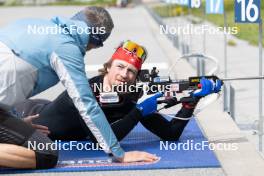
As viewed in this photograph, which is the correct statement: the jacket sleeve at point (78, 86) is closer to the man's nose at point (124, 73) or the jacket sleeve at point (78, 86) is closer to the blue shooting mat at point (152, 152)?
the blue shooting mat at point (152, 152)

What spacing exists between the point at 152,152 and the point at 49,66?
120 centimetres

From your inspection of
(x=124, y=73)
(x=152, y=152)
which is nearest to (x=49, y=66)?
(x=124, y=73)

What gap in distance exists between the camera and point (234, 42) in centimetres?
1742

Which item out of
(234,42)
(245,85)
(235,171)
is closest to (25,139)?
(235,171)

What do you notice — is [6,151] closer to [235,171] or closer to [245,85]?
[235,171]

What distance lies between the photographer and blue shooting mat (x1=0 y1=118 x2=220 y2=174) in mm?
4866

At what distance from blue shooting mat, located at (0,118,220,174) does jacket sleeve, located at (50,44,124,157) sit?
1.23 ft

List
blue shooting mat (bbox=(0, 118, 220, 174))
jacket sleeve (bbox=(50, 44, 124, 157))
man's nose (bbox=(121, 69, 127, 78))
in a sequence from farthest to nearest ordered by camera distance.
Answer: man's nose (bbox=(121, 69, 127, 78)), blue shooting mat (bbox=(0, 118, 220, 174)), jacket sleeve (bbox=(50, 44, 124, 157))

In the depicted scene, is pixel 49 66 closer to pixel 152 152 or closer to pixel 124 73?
pixel 124 73

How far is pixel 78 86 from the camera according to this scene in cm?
454

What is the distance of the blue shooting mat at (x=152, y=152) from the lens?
4.87 metres

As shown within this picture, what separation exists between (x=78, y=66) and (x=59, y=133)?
119 cm

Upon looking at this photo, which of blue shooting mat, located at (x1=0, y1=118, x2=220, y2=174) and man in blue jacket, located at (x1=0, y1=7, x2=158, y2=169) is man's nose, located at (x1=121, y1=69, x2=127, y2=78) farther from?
blue shooting mat, located at (x1=0, y1=118, x2=220, y2=174)

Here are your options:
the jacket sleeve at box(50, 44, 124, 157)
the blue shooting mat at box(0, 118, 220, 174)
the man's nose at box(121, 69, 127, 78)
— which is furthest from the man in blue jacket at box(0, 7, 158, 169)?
the man's nose at box(121, 69, 127, 78)
